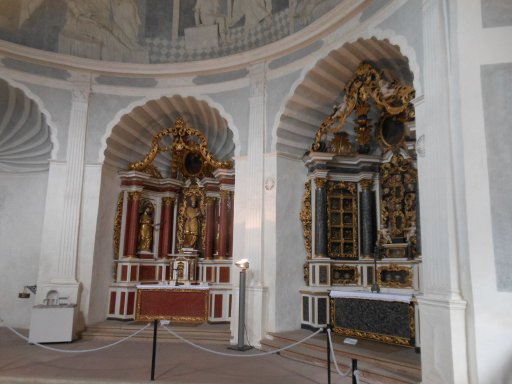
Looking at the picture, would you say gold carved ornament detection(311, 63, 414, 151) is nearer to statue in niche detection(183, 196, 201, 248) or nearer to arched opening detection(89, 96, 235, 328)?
arched opening detection(89, 96, 235, 328)

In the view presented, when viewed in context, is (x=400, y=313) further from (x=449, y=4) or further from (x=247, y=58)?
(x=247, y=58)

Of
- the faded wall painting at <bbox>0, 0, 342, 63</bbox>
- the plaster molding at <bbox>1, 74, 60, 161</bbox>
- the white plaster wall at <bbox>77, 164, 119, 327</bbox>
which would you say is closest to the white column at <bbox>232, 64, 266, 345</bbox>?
the faded wall painting at <bbox>0, 0, 342, 63</bbox>

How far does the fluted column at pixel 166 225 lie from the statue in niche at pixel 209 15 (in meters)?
4.41

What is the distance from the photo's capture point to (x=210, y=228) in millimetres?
10953

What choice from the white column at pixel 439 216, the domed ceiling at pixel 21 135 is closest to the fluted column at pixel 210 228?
the domed ceiling at pixel 21 135

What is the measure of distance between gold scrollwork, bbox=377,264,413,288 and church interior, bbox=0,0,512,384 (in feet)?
0.15

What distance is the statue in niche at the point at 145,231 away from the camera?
1097cm

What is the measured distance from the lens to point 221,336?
8.92 meters

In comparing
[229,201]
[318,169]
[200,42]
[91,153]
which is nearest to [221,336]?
[229,201]

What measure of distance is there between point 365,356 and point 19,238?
865 cm

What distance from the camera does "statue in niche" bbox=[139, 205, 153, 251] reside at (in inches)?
432

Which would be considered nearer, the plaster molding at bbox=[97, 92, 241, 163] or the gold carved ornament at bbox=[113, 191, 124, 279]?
the plaster molding at bbox=[97, 92, 241, 163]

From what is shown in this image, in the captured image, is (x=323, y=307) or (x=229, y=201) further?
(x=229, y=201)

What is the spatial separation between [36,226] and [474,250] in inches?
385
